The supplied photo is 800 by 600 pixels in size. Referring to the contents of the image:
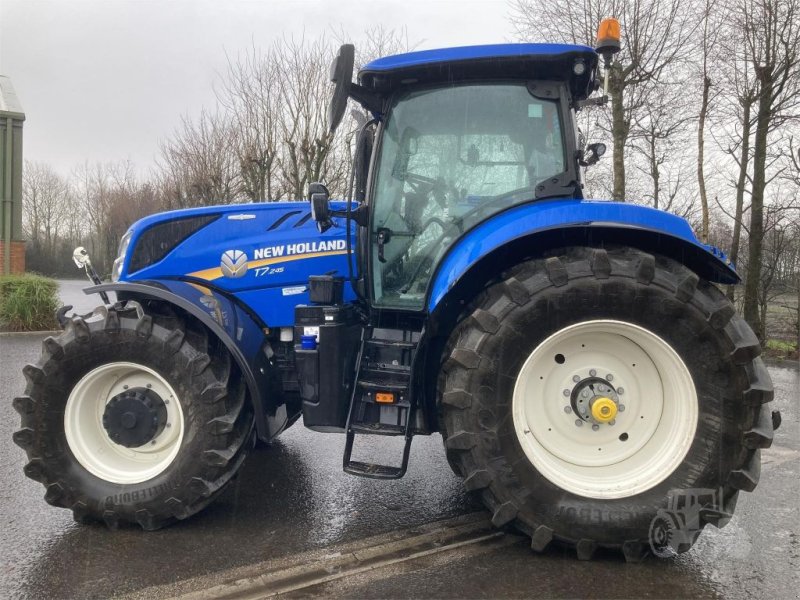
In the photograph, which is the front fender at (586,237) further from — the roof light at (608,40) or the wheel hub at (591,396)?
the roof light at (608,40)

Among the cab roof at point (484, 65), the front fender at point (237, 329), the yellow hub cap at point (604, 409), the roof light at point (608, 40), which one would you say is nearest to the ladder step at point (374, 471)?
the front fender at point (237, 329)

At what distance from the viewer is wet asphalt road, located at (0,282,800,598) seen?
251 centimetres

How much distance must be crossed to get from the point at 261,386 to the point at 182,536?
33.3 inches

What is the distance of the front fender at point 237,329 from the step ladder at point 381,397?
516 mm

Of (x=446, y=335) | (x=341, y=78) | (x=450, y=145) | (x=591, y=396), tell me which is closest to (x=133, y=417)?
(x=446, y=335)

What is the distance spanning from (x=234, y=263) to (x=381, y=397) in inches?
49.3

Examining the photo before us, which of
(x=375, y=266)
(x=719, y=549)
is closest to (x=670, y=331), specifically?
(x=719, y=549)

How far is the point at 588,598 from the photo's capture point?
7.91 feet

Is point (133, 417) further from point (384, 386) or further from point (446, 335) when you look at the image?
point (446, 335)

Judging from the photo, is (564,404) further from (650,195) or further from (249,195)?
(650,195)

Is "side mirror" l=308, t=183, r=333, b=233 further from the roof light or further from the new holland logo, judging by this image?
the roof light

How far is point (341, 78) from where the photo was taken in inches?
113

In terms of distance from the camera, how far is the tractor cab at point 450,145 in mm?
3080

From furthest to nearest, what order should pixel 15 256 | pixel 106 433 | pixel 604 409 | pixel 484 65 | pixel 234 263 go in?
pixel 15 256
pixel 234 263
pixel 106 433
pixel 484 65
pixel 604 409
